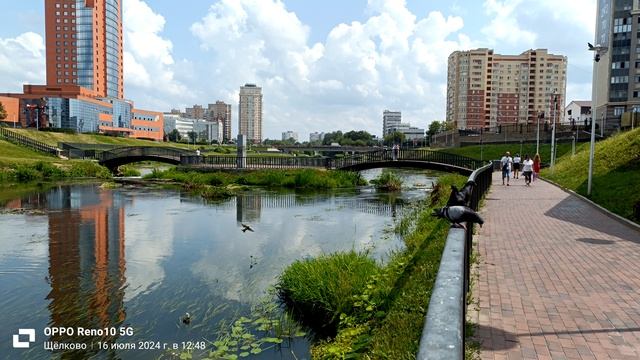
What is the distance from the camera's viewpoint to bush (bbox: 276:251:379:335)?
811 cm

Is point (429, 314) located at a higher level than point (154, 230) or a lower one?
higher

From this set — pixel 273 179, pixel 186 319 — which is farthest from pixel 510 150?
pixel 186 319

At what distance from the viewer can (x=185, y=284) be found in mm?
10258

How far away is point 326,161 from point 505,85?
370ft

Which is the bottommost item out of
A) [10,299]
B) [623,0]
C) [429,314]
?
[10,299]

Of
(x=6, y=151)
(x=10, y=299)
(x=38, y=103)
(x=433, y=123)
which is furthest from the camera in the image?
(x=433, y=123)

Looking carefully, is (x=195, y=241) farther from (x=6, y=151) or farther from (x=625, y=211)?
(x=6, y=151)

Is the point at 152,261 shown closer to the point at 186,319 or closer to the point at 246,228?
the point at 186,319

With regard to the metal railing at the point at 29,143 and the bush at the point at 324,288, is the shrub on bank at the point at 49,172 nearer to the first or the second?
the metal railing at the point at 29,143

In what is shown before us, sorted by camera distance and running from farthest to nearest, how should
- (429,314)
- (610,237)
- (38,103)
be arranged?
(38,103) → (610,237) → (429,314)

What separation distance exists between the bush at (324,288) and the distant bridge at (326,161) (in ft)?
83.9

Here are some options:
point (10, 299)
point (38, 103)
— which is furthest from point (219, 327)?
point (38, 103)

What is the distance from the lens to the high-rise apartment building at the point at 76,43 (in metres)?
118

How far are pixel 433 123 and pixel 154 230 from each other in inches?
4993
